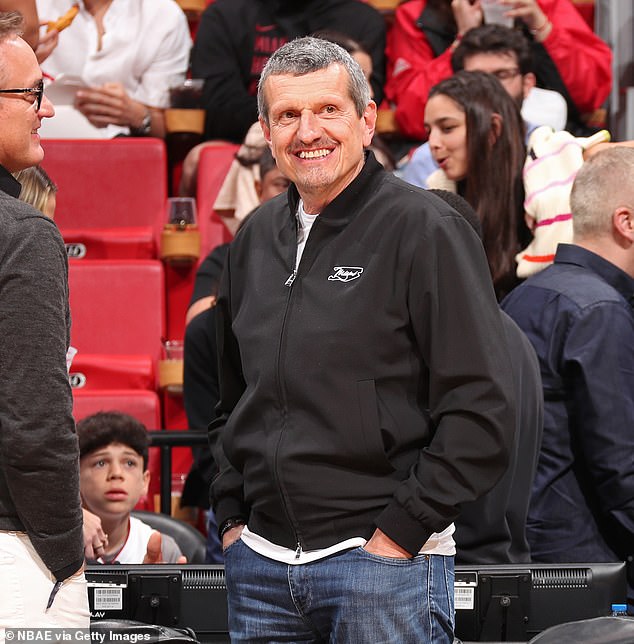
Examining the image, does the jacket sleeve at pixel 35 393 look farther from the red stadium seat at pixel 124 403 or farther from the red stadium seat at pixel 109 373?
the red stadium seat at pixel 109 373

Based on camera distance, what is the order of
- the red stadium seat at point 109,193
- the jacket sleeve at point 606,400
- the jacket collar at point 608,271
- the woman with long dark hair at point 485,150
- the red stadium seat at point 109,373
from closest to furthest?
the jacket sleeve at point 606,400, the jacket collar at point 608,271, the woman with long dark hair at point 485,150, the red stadium seat at point 109,373, the red stadium seat at point 109,193

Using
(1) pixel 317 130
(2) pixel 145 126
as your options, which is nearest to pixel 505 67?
(2) pixel 145 126

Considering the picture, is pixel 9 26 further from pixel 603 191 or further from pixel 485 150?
pixel 485 150

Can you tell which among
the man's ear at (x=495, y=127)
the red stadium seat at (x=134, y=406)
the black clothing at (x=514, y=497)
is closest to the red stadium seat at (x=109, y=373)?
the red stadium seat at (x=134, y=406)

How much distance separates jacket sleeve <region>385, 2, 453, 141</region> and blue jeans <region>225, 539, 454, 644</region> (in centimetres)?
307

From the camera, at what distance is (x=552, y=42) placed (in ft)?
15.1

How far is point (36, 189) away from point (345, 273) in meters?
0.83

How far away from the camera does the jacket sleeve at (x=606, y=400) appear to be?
7.82 feet

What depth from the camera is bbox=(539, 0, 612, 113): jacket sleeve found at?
459 cm

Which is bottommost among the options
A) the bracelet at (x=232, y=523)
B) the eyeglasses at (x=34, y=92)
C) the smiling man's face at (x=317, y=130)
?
the bracelet at (x=232, y=523)

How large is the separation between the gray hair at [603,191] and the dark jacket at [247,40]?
2089mm

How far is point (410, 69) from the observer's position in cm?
477

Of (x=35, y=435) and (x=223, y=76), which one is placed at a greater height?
(x=223, y=76)

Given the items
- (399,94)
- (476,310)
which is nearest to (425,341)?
(476,310)
